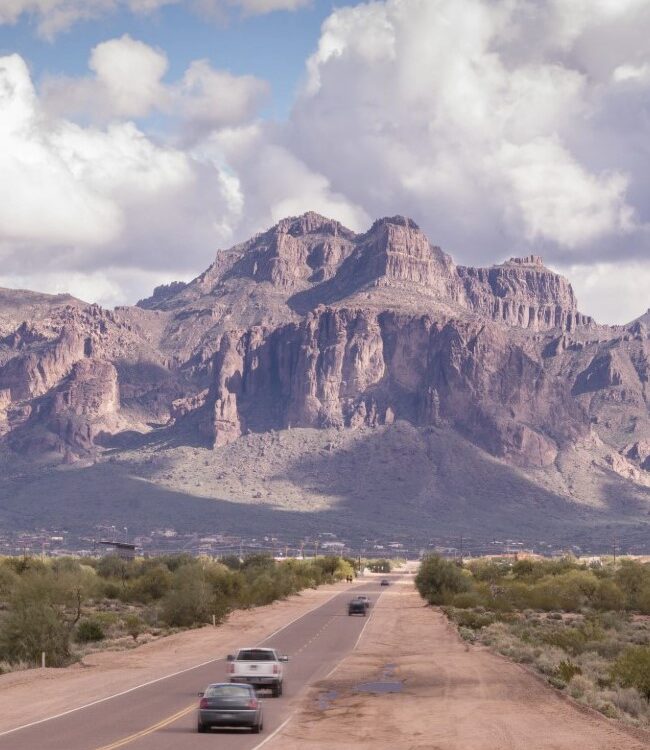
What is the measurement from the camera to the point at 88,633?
2375 inches

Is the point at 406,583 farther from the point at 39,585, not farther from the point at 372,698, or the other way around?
the point at 372,698

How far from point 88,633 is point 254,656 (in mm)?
23625

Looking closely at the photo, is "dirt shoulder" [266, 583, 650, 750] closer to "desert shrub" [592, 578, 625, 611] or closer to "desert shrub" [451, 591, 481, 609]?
"desert shrub" [451, 591, 481, 609]

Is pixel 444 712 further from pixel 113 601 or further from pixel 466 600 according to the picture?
pixel 113 601

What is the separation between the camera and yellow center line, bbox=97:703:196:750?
2729 centimetres

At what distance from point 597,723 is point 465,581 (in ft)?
244

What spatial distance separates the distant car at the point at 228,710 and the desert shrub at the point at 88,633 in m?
30.7

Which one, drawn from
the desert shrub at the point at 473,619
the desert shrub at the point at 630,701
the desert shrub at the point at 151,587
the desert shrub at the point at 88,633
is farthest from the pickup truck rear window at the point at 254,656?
the desert shrub at the point at 151,587

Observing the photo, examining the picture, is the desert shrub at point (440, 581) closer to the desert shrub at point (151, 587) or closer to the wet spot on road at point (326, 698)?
the desert shrub at point (151, 587)

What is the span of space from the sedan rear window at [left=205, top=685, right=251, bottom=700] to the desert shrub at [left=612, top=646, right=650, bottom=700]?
503 inches

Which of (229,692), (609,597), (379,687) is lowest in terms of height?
(379,687)

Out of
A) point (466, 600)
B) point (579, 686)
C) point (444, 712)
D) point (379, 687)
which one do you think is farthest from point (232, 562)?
point (444, 712)

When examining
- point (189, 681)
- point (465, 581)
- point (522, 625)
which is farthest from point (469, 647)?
point (465, 581)

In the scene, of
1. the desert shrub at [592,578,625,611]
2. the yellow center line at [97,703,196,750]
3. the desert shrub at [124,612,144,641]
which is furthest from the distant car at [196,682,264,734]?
the desert shrub at [592,578,625,611]
